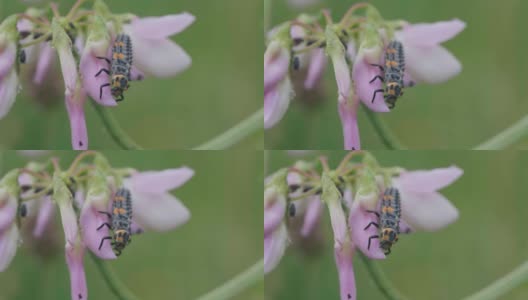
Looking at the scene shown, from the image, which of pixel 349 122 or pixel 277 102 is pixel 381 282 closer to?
pixel 349 122

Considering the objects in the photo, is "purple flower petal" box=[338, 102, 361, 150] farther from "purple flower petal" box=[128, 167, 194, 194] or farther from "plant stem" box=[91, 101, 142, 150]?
"plant stem" box=[91, 101, 142, 150]

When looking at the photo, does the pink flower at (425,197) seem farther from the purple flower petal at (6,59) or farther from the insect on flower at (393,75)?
the purple flower petal at (6,59)

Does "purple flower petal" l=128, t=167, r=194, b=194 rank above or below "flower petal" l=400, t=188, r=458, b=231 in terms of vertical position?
above

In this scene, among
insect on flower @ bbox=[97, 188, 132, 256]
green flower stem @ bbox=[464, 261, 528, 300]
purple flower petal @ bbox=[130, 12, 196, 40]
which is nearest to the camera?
insect on flower @ bbox=[97, 188, 132, 256]

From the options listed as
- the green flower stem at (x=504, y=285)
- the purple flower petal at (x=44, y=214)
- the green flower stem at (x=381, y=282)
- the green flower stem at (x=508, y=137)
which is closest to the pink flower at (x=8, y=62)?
the purple flower petal at (x=44, y=214)

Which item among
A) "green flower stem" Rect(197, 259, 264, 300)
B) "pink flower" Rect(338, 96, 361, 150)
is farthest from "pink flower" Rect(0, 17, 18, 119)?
"pink flower" Rect(338, 96, 361, 150)

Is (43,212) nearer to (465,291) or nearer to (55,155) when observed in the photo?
(55,155)
